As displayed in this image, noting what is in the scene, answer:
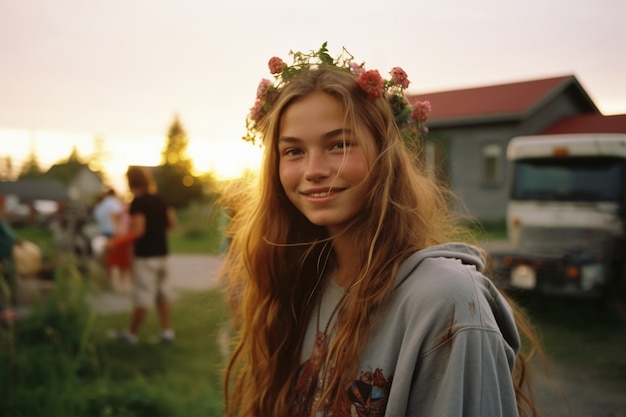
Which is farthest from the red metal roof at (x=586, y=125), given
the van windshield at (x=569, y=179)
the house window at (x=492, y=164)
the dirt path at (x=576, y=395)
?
the house window at (x=492, y=164)

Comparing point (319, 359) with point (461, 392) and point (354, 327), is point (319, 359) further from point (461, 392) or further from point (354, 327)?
point (461, 392)

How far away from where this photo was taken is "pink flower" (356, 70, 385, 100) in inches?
57.5

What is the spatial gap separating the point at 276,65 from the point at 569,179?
22.5 ft

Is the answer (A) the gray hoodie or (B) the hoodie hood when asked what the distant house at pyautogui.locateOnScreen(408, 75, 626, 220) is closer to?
(B) the hoodie hood

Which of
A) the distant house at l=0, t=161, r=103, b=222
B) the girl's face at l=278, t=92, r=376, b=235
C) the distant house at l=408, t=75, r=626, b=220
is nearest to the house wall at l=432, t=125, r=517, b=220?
the distant house at l=408, t=75, r=626, b=220

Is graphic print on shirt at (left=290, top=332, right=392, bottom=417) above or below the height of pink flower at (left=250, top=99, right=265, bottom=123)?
below

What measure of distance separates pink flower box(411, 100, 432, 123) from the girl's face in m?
0.23

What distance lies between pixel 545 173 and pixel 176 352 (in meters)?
5.52

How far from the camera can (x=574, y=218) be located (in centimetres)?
736

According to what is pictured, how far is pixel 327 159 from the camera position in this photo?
142 centimetres

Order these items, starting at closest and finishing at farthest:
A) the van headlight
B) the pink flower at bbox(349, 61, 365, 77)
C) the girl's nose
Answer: the girl's nose < the pink flower at bbox(349, 61, 365, 77) < the van headlight

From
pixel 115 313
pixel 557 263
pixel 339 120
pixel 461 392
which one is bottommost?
pixel 115 313

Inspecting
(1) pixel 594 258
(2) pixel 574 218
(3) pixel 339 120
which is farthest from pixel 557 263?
(3) pixel 339 120

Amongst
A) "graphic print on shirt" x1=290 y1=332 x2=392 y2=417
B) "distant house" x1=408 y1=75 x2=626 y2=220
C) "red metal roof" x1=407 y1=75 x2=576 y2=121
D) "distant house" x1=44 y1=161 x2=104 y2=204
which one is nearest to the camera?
"graphic print on shirt" x1=290 y1=332 x2=392 y2=417
